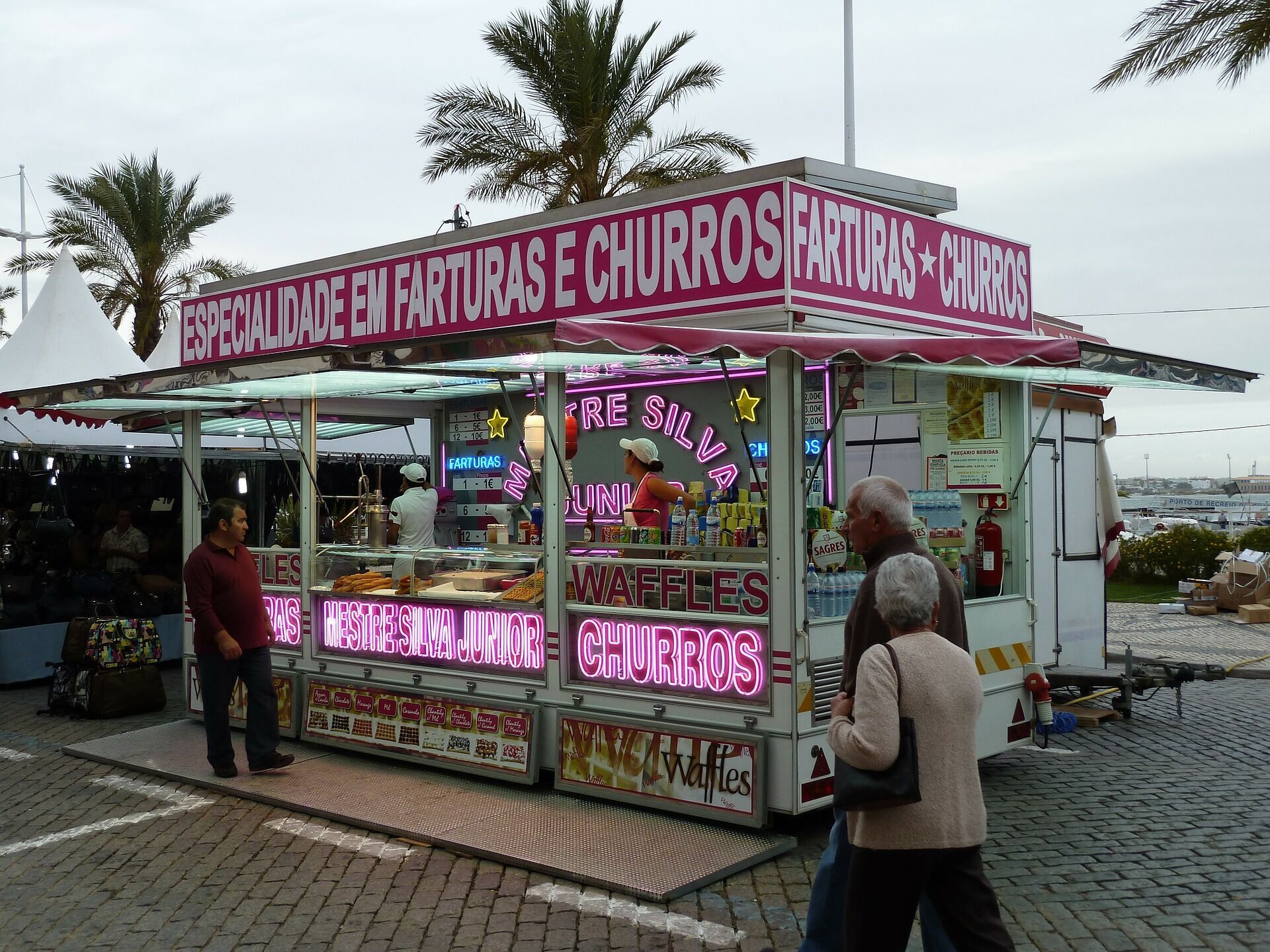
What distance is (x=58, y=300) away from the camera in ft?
44.2

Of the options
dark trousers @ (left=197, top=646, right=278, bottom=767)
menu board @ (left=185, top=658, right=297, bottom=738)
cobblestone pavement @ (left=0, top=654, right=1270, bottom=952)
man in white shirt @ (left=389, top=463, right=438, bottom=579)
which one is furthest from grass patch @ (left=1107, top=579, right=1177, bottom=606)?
dark trousers @ (left=197, top=646, right=278, bottom=767)

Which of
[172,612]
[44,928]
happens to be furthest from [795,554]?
[172,612]

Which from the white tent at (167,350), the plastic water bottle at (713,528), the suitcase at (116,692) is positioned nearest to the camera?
the plastic water bottle at (713,528)

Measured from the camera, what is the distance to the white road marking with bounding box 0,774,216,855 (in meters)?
6.30

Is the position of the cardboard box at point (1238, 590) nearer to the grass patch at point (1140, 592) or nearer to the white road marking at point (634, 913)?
the grass patch at point (1140, 592)

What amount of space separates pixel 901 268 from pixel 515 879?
452 centimetres

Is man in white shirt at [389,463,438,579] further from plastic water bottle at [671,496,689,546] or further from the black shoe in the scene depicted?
plastic water bottle at [671,496,689,546]

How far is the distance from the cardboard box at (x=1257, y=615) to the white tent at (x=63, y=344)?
14.8 m

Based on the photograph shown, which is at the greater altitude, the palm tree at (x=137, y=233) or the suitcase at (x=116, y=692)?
the palm tree at (x=137, y=233)

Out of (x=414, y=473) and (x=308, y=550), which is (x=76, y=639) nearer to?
(x=308, y=550)

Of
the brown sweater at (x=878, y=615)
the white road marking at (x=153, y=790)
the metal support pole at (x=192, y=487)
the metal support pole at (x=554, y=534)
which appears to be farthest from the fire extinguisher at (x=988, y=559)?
the metal support pole at (x=192, y=487)

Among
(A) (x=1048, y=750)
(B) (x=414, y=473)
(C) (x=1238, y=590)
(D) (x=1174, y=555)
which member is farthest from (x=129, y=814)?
(D) (x=1174, y=555)

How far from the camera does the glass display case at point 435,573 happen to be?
7.30m

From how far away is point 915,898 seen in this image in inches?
128
